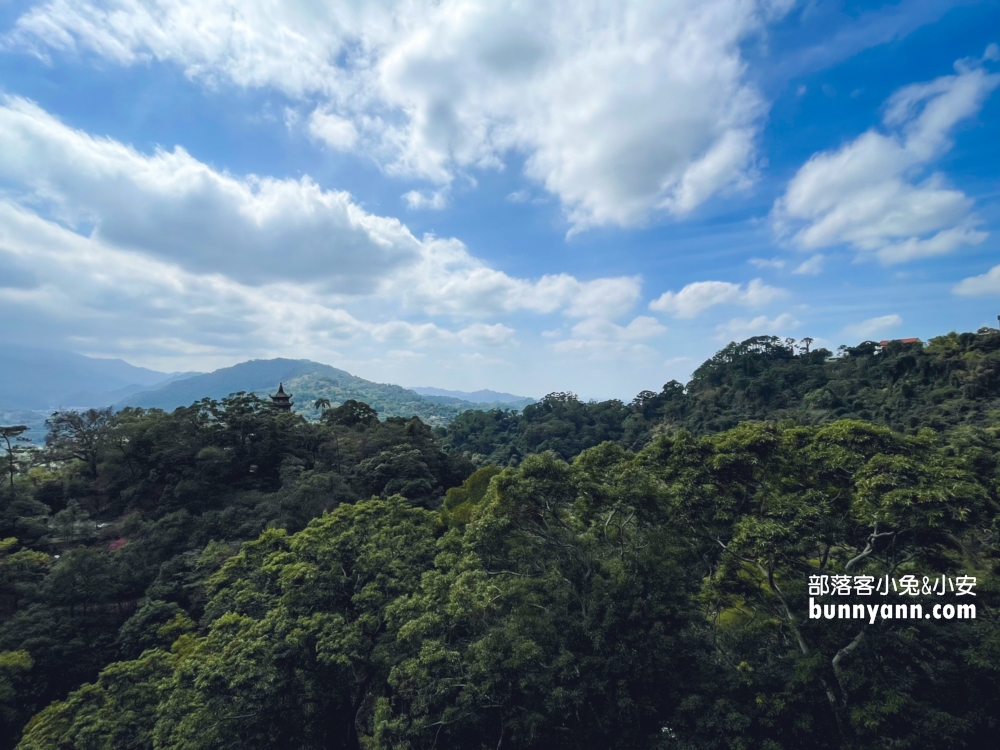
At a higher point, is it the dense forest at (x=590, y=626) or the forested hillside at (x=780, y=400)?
the forested hillside at (x=780, y=400)

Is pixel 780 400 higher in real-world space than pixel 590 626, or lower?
higher

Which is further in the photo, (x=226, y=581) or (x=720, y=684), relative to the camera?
(x=226, y=581)

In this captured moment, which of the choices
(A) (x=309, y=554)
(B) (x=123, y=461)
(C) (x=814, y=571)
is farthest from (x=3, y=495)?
(C) (x=814, y=571)

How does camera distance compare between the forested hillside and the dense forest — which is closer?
the dense forest

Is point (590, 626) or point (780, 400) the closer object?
point (590, 626)

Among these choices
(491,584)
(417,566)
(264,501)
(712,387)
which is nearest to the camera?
(491,584)

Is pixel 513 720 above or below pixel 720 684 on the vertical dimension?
below

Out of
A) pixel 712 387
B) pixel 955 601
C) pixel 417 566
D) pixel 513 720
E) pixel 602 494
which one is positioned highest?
pixel 712 387

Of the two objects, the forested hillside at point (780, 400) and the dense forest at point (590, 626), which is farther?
the forested hillside at point (780, 400)

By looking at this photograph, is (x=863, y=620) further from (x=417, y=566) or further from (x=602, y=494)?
(x=417, y=566)

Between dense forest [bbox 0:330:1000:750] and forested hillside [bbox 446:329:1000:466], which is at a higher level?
forested hillside [bbox 446:329:1000:466]

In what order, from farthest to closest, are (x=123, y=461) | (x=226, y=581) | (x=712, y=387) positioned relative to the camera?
(x=712, y=387) → (x=123, y=461) → (x=226, y=581)
